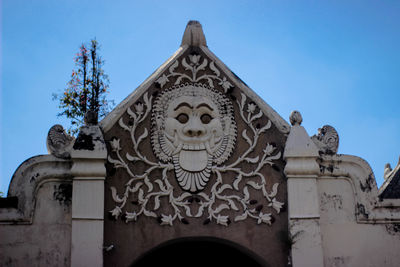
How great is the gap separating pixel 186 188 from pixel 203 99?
1.57m

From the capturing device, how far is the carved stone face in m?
11.2

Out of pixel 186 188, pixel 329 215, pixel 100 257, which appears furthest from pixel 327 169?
pixel 100 257

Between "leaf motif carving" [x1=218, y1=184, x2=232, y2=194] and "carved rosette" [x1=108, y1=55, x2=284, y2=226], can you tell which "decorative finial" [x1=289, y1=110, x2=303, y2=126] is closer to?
"carved rosette" [x1=108, y1=55, x2=284, y2=226]

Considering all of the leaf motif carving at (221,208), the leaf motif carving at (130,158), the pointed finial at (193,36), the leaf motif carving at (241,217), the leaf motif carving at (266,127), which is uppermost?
the pointed finial at (193,36)

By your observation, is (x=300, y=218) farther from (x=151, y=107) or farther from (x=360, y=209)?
(x=151, y=107)

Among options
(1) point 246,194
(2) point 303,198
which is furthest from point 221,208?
(2) point 303,198

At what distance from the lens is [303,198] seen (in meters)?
11.1

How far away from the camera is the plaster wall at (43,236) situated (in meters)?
10.6

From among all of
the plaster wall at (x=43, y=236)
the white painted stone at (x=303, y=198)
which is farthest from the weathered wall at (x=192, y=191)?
the plaster wall at (x=43, y=236)

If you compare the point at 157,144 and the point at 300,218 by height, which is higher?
the point at 157,144

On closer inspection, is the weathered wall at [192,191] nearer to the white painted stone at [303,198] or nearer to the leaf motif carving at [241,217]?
the leaf motif carving at [241,217]

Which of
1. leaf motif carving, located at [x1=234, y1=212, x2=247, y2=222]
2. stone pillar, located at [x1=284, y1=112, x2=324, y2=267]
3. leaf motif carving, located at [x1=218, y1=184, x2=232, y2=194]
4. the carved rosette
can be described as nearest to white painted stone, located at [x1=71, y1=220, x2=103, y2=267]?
the carved rosette

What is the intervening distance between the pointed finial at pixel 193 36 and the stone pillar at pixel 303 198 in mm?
2238

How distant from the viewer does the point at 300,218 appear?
11.0 metres
